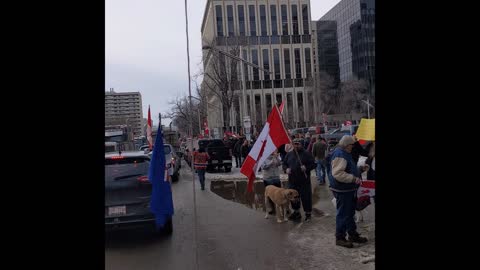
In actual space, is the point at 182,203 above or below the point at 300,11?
below

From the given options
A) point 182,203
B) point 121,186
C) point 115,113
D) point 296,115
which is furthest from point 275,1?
point 121,186

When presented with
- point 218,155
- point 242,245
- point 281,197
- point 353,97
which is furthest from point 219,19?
point 242,245

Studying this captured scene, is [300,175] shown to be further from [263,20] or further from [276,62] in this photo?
[263,20]

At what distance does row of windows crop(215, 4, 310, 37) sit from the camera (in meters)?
68.0

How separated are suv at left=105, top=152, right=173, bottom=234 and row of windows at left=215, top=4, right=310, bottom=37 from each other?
204ft

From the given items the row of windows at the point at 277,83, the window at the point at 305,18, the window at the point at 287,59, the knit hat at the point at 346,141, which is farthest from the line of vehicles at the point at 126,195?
the window at the point at 287,59

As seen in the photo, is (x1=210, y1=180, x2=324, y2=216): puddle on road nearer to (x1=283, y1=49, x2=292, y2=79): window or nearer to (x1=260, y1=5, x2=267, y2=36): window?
(x1=260, y1=5, x2=267, y2=36): window

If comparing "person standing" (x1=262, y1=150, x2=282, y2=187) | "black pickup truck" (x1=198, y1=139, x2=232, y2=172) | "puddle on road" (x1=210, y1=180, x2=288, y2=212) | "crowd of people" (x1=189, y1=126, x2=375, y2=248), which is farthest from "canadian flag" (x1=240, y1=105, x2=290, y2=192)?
"black pickup truck" (x1=198, y1=139, x2=232, y2=172)

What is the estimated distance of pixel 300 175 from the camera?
902cm

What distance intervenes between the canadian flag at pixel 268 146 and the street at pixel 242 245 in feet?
3.68

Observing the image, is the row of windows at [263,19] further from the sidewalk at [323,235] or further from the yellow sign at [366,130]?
the yellow sign at [366,130]
